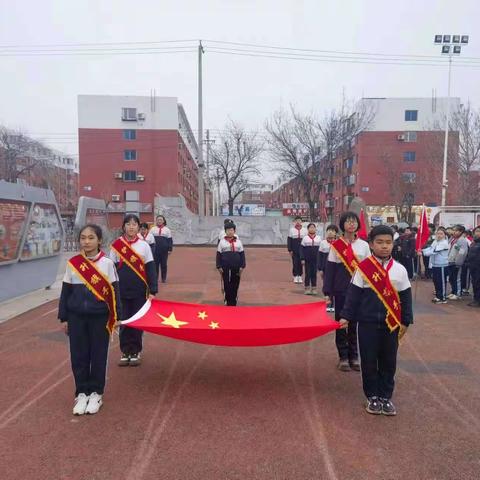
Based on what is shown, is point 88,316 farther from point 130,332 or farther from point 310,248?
point 310,248

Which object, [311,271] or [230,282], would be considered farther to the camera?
[311,271]

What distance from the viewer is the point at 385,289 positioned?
3836 millimetres

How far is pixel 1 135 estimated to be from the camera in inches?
1799

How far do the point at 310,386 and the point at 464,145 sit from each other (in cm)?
2471

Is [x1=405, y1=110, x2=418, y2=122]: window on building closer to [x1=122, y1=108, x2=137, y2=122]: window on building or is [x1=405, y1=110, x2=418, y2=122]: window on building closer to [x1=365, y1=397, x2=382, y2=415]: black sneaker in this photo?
[x1=122, y1=108, x2=137, y2=122]: window on building

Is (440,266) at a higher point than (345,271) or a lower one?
lower

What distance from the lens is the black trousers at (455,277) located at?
10045mm

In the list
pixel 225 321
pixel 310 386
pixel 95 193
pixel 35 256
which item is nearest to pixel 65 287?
pixel 225 321

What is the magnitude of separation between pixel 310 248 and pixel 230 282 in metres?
3.57

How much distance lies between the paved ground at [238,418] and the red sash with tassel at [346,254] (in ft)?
4.22

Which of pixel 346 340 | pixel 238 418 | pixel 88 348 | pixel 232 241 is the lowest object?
pixel 238 418

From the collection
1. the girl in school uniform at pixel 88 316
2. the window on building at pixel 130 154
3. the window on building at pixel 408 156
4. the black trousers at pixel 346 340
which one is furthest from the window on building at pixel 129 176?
the girl in school uniform at pixel 88 316

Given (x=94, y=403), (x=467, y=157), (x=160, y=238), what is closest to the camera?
Result: (x=94, y=403)

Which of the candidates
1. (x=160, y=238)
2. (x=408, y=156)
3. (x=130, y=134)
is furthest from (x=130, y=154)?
(x=160, y=238)
